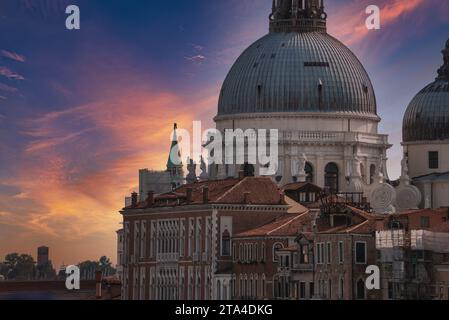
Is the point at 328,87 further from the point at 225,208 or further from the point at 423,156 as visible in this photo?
the point at 225,208

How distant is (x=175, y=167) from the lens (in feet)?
555

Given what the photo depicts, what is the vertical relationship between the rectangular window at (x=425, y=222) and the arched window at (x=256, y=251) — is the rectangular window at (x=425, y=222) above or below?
above

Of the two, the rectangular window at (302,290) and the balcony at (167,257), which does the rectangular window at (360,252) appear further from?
the balcony at (167,257)

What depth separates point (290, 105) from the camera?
14925cm

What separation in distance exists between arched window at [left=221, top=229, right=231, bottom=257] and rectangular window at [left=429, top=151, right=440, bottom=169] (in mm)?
25370

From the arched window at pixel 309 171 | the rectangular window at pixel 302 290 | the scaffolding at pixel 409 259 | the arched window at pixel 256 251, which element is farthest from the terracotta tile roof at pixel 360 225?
the arched window at pixel 309 171

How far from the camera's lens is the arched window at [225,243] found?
130m

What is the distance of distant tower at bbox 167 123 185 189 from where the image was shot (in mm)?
163788

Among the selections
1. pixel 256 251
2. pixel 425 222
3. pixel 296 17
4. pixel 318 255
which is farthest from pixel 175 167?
→ pixel 318 255

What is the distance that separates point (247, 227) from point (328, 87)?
21.1 meters

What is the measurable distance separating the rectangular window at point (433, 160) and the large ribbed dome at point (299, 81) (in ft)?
16.5

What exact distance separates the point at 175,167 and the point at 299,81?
21.7 meters
